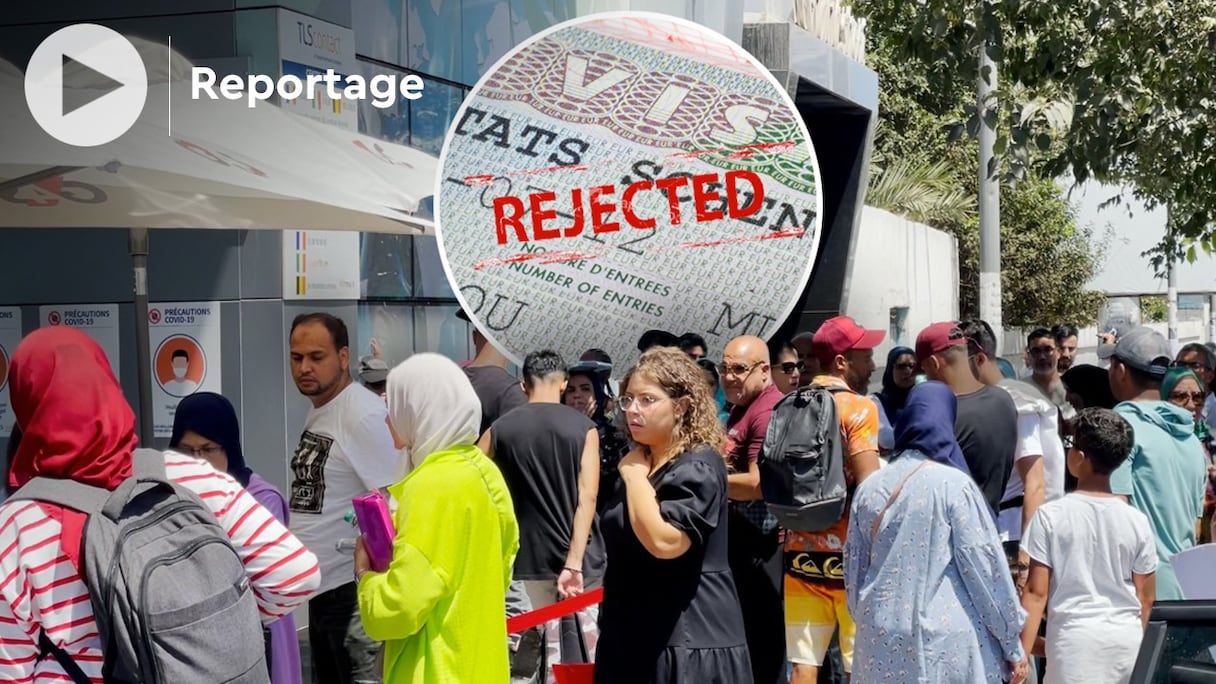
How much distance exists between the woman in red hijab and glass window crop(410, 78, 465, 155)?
7.78 meters

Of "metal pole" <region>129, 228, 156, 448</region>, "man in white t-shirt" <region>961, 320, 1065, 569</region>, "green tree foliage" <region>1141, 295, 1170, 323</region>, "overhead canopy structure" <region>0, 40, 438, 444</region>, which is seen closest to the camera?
"overhead canopy structure" <region>0, 40, 438, 444</region>

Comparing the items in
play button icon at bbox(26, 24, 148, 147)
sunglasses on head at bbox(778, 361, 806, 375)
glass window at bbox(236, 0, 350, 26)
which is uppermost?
glass window at bbox(236, 0, 350, 26)

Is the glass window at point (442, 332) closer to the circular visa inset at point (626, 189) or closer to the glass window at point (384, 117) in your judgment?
A: the glass window at point (384, 117)

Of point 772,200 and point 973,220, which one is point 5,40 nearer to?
point 772,200

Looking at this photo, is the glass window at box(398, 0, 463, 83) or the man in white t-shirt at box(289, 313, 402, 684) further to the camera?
the glass window at box(398, 0, 463, 83)

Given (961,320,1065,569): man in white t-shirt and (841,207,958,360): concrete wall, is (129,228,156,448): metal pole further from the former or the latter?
(841,207,958,360): concrete wall

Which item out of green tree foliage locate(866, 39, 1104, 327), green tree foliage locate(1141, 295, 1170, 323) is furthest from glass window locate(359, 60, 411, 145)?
green tree foliage locate(1141, 295, 1170, 323)

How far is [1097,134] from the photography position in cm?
950

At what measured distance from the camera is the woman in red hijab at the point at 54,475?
2.96 meters

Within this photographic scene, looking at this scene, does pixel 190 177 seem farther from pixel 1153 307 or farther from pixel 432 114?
pixel 1153 307

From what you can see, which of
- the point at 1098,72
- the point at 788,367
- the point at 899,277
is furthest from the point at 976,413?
the point at 899,277

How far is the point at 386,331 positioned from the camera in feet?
34.0

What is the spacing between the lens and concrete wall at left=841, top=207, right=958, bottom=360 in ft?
71.2

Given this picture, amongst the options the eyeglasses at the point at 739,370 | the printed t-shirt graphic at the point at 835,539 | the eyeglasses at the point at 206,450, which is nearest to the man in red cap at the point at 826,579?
the printed t-shirt graphic at the point at 835,539
